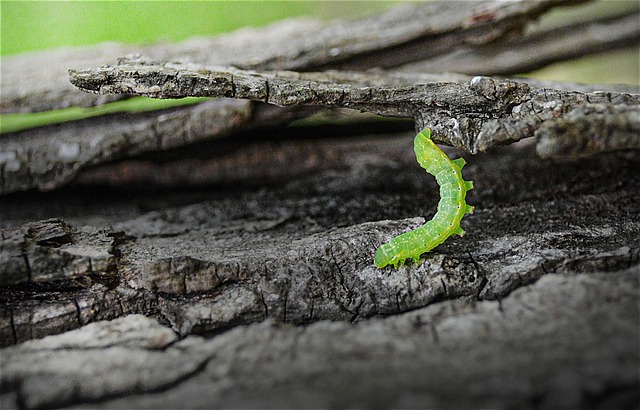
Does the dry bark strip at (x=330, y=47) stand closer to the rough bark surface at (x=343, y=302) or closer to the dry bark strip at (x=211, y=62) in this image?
the dry bark strip at (x=211, y=62)

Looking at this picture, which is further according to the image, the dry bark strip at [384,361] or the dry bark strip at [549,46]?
the dry bark strip at [549,46]

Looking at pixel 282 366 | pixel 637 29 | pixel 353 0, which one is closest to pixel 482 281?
pixel 282 366

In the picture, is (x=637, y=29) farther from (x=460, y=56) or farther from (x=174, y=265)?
(x=174, y=265)

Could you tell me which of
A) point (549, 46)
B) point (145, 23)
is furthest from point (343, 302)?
point (145, 23)

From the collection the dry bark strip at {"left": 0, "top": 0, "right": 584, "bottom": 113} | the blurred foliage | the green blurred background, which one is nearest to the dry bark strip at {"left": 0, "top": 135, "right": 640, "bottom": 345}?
the dry bark strip at {"left": 0, "top": 0, "right": 584, "bottom": 113}

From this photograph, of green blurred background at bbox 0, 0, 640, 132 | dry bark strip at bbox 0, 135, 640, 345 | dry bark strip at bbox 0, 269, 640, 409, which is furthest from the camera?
green blurred background at bbox 0, 0, 640, 132

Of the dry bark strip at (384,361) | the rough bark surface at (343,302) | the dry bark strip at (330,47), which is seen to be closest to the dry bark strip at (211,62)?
the dry bark strip at (330,47)

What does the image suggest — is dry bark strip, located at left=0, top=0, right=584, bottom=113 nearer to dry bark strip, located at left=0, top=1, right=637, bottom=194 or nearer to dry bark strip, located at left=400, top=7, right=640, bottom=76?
dry bark strip, located at left=0, top=1, right=637, bottom=194
